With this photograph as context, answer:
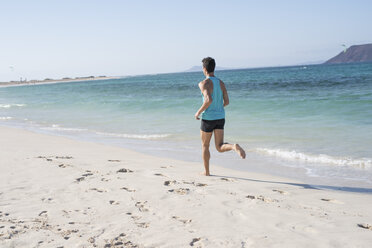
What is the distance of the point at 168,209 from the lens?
3621 millimetres

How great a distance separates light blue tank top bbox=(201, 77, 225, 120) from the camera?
16.0ft

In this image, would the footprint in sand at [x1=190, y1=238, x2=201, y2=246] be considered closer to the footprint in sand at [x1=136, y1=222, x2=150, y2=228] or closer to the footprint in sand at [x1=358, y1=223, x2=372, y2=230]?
the footprint in sand at [x1=136, y1=222, x2=150, y2=228]

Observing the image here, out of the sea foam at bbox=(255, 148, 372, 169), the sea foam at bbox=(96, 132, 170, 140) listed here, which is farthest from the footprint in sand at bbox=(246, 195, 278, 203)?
the sea foam at bbox=(96, 132, 170, 140)

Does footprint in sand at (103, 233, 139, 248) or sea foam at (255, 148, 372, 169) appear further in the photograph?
sea foam at (255, 148, 372, 169)

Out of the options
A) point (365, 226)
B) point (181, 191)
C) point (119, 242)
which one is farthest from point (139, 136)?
point (365, 226)

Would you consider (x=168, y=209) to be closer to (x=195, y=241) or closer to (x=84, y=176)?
(x=195, y=241)

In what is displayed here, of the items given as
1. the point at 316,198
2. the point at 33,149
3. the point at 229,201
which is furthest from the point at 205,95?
the point at 33,149

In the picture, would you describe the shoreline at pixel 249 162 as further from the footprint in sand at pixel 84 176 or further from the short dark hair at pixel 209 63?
the footprint in sand at pixel 84 176

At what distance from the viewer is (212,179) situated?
499 cm

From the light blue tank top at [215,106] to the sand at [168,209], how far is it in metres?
0.90

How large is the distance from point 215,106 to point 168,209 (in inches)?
71.8

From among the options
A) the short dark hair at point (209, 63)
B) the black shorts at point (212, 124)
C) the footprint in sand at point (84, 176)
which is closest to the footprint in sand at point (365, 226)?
the black shorts at point (212, 124)

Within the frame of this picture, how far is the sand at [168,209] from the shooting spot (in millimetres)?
2898

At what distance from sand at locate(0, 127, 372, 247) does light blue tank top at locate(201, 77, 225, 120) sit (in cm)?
90
